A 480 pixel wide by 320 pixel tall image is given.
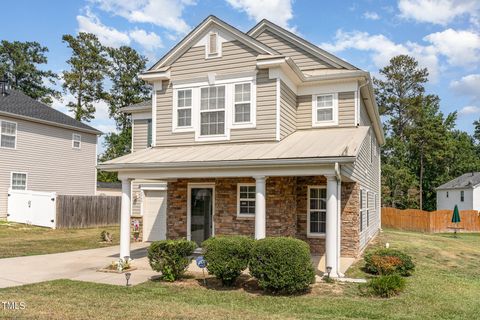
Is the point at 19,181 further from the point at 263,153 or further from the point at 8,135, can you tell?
the point at 263,153

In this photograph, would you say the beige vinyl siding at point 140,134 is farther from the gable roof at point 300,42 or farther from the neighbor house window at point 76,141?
the neighbor house window at point 76,141

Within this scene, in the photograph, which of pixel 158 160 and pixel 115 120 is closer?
pixel 158 160

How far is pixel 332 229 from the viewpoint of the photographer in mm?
10211

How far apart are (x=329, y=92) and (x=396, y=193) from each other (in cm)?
3340

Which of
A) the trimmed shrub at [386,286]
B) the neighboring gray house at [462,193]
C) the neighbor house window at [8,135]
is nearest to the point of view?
the trimmed shrub at [386,286]

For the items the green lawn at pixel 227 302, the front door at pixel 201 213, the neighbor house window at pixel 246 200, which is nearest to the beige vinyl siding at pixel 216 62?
the neighbor house window at pixel 246 200

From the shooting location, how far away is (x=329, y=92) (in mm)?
14633

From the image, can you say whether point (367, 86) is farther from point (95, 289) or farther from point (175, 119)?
point (95, 289)

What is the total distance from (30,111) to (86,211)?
7428 millimetres

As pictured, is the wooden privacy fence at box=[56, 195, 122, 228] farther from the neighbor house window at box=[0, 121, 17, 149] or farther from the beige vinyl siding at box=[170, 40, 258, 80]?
the beige vinyl siding at box=[170, 40, 258, 80]

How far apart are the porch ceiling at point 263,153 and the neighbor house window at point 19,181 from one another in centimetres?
1423

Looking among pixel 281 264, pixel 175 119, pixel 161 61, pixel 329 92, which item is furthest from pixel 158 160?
pixel 329 92

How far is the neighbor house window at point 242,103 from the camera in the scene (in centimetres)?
1350

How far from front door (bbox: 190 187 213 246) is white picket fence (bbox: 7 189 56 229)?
37.1 feet
